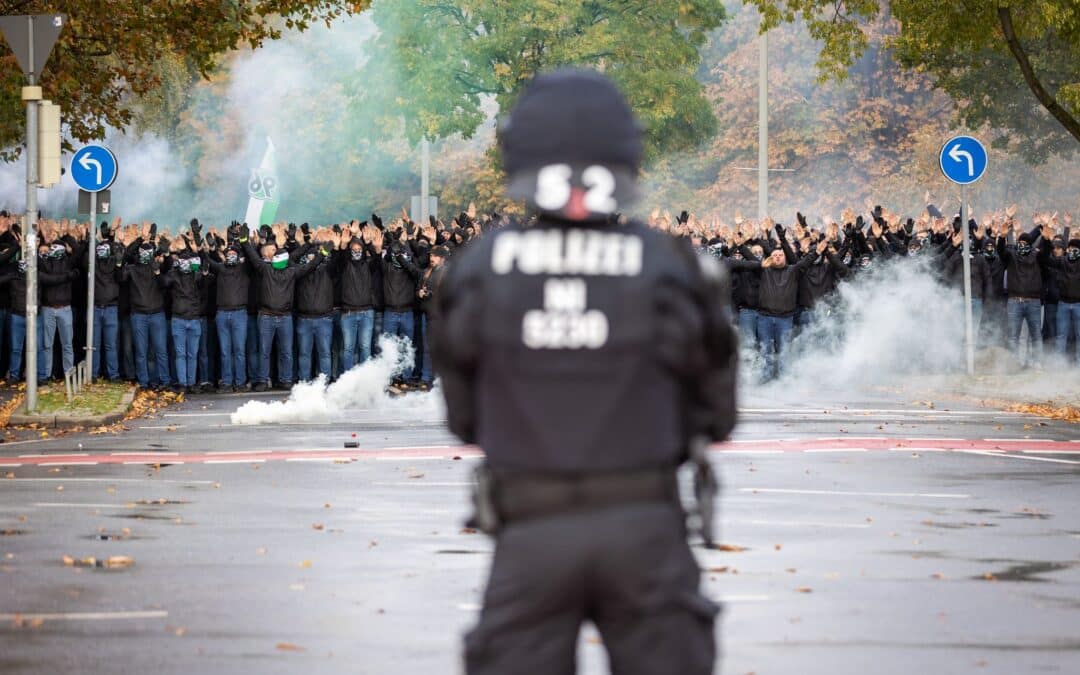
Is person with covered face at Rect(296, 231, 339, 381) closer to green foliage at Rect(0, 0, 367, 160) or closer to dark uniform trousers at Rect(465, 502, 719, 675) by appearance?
green foliage at Rect(0, 0, 367, 160)

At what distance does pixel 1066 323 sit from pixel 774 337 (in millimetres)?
4385

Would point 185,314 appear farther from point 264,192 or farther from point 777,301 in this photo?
point 264,192

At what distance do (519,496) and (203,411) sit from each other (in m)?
19.7

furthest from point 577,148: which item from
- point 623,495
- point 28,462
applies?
point 28,462

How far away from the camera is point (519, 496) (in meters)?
4.48

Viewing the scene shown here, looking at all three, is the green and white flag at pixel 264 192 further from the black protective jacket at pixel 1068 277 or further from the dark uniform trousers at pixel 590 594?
the dark uniform trousers at pixel 590 594

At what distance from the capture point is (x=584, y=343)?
4.46m

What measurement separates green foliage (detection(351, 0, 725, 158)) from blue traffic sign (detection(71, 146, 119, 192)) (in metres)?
22.8

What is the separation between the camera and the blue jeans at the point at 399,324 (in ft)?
93.2

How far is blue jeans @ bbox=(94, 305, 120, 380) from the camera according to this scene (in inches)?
1075

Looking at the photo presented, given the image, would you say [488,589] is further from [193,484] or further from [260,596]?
[193,484]

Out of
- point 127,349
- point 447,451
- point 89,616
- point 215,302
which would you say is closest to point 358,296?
point 215,302

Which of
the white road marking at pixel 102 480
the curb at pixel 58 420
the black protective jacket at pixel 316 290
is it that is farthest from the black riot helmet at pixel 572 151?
the black protective jacket at pixel 316 290

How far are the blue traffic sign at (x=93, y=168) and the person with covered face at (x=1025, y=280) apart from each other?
41.2ft
